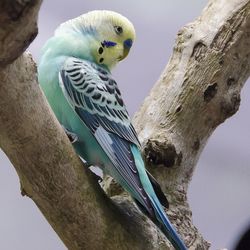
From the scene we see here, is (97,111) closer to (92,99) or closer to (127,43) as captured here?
(92,99)

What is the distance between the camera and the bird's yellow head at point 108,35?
3.87 ft

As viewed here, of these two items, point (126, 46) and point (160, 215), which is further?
point (126, 46)

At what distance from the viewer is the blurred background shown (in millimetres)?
1757

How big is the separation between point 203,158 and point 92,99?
0.94 meters

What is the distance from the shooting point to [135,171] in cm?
107

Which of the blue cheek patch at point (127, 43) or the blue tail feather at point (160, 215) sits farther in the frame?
the blue cheek patch at point (127, 43)

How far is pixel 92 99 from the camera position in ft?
3.63

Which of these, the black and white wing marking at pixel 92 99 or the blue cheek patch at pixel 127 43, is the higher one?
the blue cheek patch at pixel 127 43

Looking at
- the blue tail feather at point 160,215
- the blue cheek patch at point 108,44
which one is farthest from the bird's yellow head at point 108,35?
the blue tail feather at point 160,215

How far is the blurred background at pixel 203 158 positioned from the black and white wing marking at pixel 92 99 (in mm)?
461

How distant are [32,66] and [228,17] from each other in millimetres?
611

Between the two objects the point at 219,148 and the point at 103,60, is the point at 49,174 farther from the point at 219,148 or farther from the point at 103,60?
the point at 219,148

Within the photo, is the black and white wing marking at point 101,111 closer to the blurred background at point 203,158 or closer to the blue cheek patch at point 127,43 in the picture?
the blue cheek patch at point 127,43

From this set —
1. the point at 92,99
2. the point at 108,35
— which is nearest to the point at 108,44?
the point at 108,35
